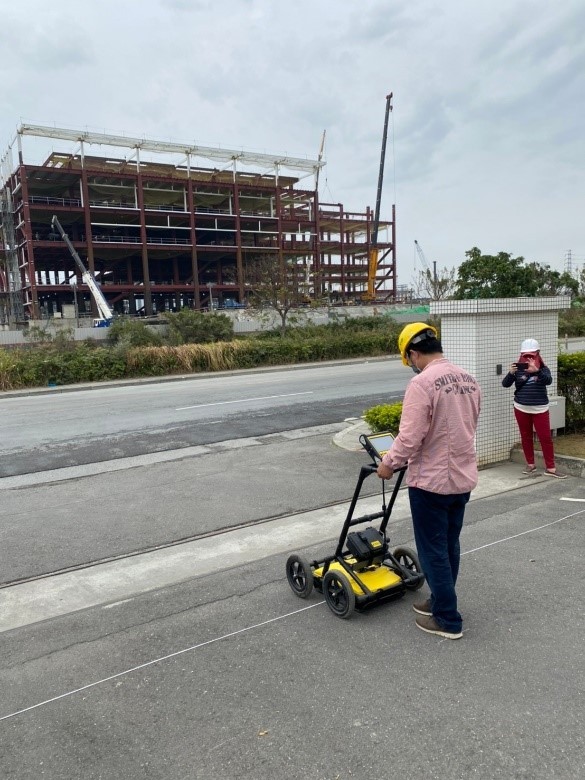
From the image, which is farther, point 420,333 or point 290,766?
point 420,333

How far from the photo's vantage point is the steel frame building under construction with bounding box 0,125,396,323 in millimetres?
63719

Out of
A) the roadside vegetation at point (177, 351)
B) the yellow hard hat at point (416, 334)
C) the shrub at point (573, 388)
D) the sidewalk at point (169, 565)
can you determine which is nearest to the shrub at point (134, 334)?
the roadside vegetation at point (177, 351)

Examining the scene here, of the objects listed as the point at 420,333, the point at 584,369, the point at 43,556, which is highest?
the point at 420,333

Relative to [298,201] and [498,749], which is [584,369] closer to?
[498,749]

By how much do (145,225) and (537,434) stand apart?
2618 inches

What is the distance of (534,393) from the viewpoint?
6867 millimetres

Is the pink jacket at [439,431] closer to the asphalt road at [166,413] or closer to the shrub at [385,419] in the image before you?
the shrub at [385,419]

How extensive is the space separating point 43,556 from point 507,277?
31.5 metres

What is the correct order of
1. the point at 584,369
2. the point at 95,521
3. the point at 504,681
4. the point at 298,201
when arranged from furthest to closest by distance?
the point at 298,201, the point at 584,369, the point at 95,521, the point at 504,681

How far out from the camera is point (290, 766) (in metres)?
2.57

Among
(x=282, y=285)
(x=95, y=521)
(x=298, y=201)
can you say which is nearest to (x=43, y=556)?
(x=95, y=521)

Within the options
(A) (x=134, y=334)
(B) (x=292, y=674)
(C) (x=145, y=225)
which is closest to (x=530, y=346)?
A: (B) (x=292, y=674)

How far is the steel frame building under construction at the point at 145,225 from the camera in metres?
63.7

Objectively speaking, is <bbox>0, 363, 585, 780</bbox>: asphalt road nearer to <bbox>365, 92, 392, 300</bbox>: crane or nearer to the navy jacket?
the navy jacket
